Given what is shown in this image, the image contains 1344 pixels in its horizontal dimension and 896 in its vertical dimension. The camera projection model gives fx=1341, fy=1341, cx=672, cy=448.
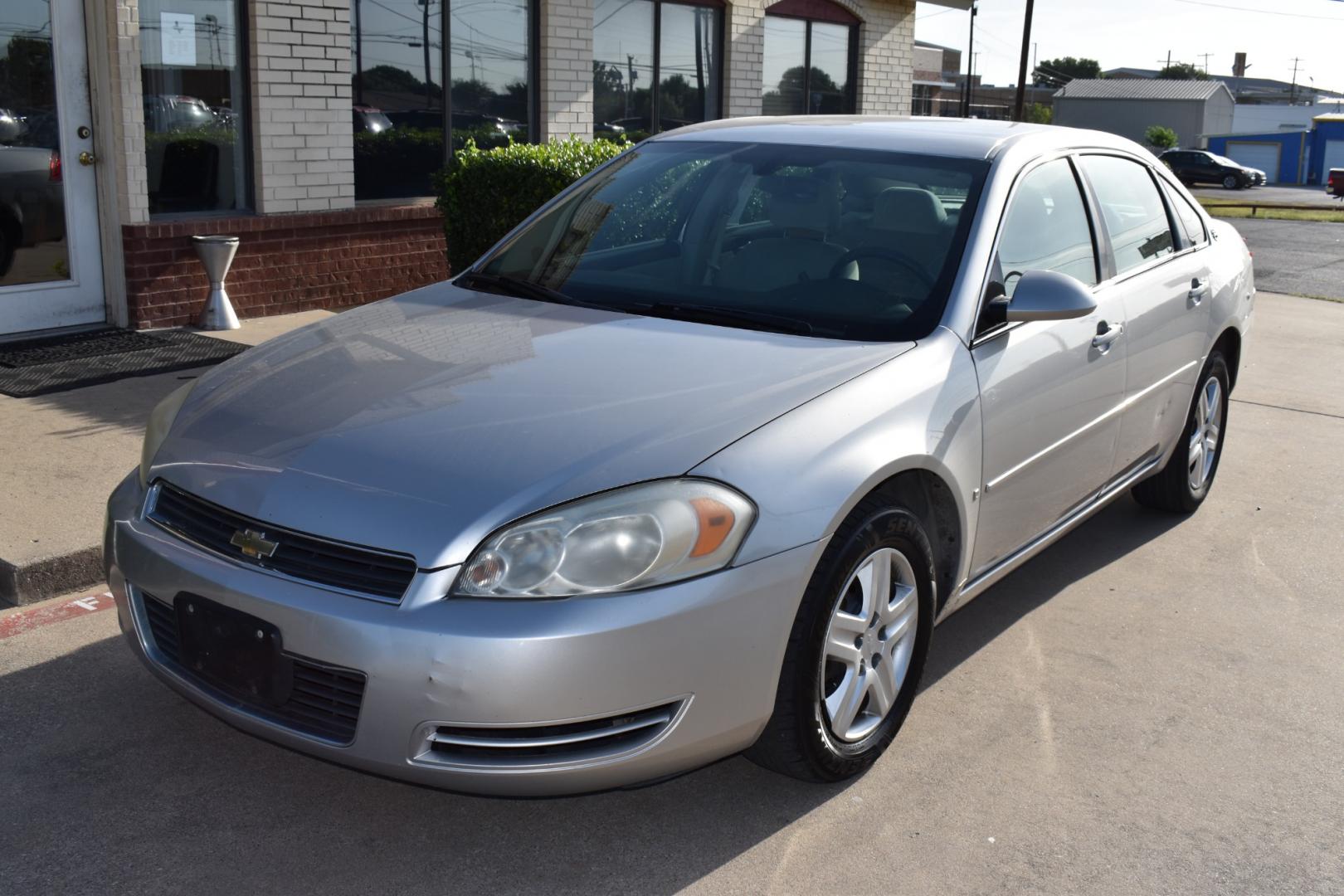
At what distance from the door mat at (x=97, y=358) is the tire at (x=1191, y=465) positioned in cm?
473

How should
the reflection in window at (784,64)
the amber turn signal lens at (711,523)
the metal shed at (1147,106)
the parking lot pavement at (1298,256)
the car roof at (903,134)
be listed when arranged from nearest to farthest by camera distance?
1. the amber turn signal lens at (711,523)
2. the car roof at (903,134)
3. the reflection in window at (784,64)
4. the parking lot pavement at (1298,256)
5. the metal shed at (1147,106)

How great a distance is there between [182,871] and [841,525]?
173 cm

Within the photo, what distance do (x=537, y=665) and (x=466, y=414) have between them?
75cm

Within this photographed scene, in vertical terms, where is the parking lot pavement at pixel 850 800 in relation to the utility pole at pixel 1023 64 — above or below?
below

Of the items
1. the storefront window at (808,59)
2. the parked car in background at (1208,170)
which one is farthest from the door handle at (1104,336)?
the parked car in background at (1208,170)

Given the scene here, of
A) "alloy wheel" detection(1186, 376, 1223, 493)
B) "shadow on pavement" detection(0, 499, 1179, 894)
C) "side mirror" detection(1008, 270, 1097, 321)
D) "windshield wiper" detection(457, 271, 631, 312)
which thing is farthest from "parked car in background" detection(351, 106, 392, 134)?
"side mirror" detection(1008, 270, 1097, 321)

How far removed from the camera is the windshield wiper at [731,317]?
3.87 metres

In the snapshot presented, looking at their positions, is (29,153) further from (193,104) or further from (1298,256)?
(1298,256)

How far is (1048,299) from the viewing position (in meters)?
3.85

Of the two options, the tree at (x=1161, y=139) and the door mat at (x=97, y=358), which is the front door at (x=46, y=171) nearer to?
the door mat at (x=97, y=358)

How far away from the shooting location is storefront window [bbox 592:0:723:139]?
41.5 ft

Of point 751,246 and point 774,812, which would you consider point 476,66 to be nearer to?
point 751,246

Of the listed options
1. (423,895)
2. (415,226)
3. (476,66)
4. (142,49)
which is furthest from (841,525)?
(476,66)

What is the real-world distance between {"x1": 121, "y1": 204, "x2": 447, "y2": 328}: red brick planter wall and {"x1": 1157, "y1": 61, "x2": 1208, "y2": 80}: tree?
435 ft
